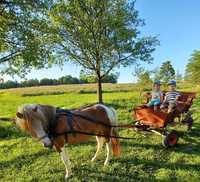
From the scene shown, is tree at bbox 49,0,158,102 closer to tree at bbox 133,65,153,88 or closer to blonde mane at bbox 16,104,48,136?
tree at bbox 133,65,153,88

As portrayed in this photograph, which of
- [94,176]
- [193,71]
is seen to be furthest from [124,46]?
[193,71]

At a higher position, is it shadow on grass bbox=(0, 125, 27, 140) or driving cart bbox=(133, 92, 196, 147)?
driving cart bbox=(133, 92, 196, 147)

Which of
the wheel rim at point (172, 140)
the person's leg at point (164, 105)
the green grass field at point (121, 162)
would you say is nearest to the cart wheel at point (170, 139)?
the wheel rim at point (172, 140)

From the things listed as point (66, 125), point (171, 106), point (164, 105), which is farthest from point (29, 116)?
point (164, 105)

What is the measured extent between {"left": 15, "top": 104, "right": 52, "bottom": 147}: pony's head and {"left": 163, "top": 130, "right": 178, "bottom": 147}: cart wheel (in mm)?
4394

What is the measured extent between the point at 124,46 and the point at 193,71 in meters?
37.2

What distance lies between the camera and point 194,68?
61438 mm

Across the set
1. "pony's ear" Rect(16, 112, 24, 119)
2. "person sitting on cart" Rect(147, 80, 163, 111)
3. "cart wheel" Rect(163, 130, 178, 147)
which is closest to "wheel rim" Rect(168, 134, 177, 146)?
"cart wheel" Rect(163, 130, 178, 147)

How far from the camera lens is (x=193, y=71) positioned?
2410 inches

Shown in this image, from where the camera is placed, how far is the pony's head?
322 inches

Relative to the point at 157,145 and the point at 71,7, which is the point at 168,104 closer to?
the point at 157,145

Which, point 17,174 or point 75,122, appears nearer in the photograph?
point 75,122

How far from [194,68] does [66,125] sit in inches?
2175

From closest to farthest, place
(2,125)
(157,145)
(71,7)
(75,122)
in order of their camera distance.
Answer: (75,122)
(157,145)
(2,125)
(71,7)
